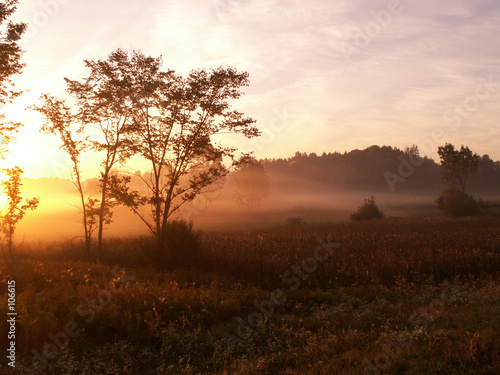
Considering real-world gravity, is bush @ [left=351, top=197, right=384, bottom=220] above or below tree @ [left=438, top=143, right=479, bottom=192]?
below

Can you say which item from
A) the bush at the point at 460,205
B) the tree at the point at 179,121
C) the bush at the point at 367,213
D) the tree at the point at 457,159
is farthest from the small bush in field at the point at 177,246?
the tree at the point at 457,159

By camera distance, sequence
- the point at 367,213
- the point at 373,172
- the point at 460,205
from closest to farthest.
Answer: the point at 367,213 < the point at 460,205 < the point at 373,172

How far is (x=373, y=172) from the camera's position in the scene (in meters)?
150

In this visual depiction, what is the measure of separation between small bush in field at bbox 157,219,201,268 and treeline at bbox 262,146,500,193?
118 metres

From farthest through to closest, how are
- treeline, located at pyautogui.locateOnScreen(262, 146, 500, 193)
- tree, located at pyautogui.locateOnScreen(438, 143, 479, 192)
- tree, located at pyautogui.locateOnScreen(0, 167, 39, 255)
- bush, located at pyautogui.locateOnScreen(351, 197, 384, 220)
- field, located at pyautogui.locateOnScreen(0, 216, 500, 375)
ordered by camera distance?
treeline, located at pyautogui.locateOnScreen(262, 146, 500, 193) < tree, located at pyautogui.locateOnScreen(438, 143, 479, 192) < bush, located at pyautogui.locateOnScreen(351, 197, 384, 220) < tree, located at pyautogui.locateOnScreen(0, 167, 39, 255) < field, located at pyautogui.locateOnScreen(0, 216, 500, 375)

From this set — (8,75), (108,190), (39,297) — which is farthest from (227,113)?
(39,297)

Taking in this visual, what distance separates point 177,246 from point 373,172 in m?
143

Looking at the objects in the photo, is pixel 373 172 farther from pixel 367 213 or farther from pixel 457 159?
pixel 367 213

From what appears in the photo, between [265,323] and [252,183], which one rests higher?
[252,183]

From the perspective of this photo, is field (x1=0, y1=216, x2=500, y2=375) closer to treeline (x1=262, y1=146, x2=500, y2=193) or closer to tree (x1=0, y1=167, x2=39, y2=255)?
tree (x1=0, y1=167, x2=39, y2=255)

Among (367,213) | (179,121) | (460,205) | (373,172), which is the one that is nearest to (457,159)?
(460,205)

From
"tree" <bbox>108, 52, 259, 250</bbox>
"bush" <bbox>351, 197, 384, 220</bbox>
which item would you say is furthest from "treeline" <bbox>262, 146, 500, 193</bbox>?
"tree" <bbox>108, 52, 259, 250</bbox>

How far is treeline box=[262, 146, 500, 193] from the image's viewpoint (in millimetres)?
138625

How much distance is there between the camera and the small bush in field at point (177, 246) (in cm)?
1769
